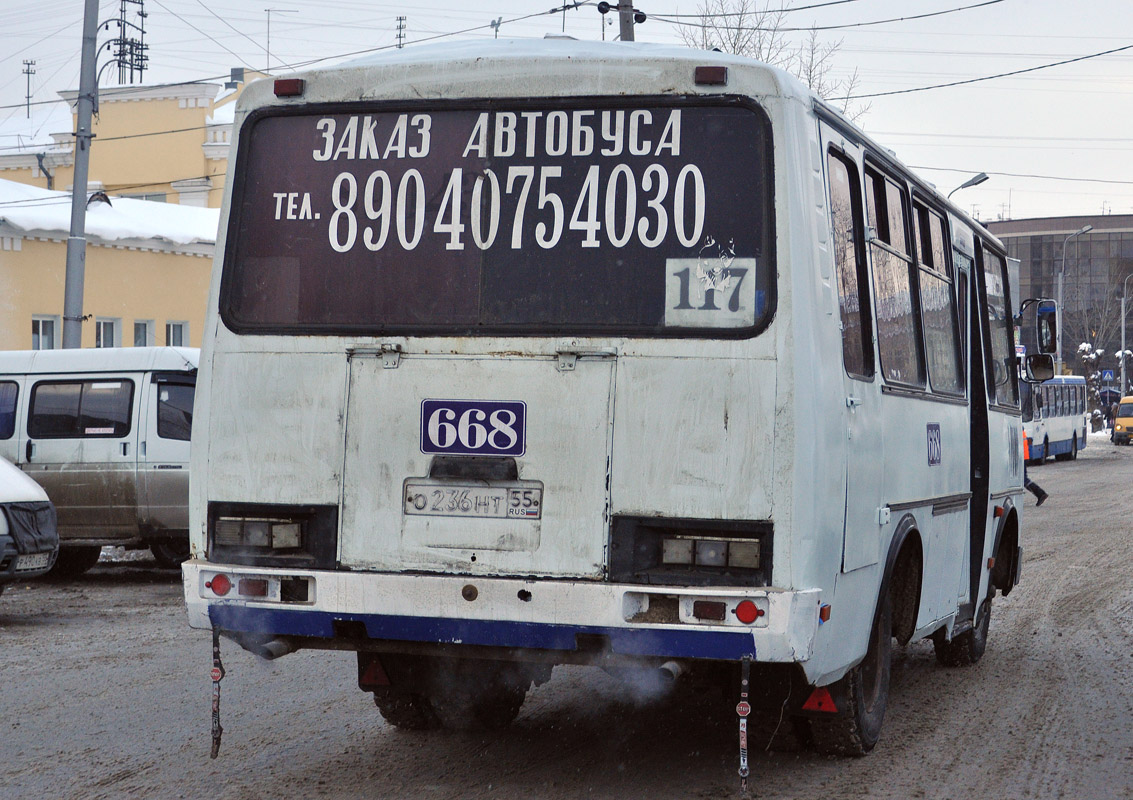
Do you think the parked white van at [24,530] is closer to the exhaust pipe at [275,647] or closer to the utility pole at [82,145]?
the exhaust pipe at [275,647]

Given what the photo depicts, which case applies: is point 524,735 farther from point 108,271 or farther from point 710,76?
point 108,271

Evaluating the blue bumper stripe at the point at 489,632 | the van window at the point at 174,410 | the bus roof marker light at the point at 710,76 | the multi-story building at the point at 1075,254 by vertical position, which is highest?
the multi-story building at the point at 1075,254

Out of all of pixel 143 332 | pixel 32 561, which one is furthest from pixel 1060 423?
pixel 32 561

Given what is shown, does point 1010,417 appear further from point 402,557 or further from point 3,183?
point 3,183

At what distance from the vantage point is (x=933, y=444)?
23.7 feet

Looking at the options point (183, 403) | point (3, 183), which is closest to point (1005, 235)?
point (3, 183)

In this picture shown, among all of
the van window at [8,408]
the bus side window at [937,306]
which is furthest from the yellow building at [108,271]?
the bus side window at [937,306]

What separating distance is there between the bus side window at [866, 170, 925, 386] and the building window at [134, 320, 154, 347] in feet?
84.8

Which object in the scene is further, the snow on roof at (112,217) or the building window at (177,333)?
the building window at (177,333)

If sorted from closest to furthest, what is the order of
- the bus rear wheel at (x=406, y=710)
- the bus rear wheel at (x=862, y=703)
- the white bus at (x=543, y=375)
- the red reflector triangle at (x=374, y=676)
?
the white bus at (x=543, y=375) < the bus rear wheel at (x=862, y=703) < the red reflector triangle at (x=374, y=676) < the bus rear wheel at (x=406, y=710)

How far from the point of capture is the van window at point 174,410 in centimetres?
1391

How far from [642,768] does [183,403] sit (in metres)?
9.04

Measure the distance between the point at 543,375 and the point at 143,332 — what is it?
2709 centimetres

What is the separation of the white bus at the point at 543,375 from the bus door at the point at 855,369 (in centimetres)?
2
